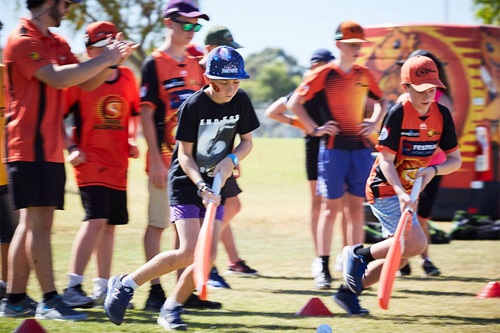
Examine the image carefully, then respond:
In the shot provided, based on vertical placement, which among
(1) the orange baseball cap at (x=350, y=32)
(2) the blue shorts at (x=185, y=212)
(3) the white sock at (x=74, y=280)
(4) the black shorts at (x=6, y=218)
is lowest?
(3) the white sock at (x=74, y=280)

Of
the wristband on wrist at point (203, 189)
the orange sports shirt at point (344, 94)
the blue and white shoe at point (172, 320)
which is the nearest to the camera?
the wristband on wrist at point (203, 189)

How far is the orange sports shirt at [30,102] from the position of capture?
638 centimetres

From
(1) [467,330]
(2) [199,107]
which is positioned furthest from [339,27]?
(1) [467,330]

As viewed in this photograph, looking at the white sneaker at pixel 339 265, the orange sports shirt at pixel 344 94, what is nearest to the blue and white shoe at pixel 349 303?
the orange sports shirt at pixel 344 94

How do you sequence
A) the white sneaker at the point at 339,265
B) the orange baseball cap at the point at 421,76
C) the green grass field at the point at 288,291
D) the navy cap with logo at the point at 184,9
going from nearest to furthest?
the green grass field at the point at 288,291 < the orange baseball cap at the point at 421,76 < the navy cap with logo at the point at 184,9 < the white sneaker at the point at 339,265

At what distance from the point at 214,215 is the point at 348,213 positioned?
3170 millimetres

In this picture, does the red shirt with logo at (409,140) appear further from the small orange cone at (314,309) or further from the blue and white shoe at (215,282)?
the blue and white shoe at (215,282)

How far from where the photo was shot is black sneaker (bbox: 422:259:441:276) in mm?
9406

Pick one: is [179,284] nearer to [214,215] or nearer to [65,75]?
[214,215]

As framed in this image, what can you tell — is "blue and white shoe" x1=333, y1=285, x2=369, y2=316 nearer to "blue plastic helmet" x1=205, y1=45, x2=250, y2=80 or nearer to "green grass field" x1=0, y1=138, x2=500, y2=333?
"green grass field" x1=0, y1=138, x2=500, y2=333

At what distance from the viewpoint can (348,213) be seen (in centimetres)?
912

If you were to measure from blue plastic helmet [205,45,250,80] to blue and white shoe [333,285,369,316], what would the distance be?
196 cm

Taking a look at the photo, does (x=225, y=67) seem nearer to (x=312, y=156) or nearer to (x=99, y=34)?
(x=99, y=34)

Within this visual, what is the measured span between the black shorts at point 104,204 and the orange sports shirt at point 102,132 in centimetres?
5
